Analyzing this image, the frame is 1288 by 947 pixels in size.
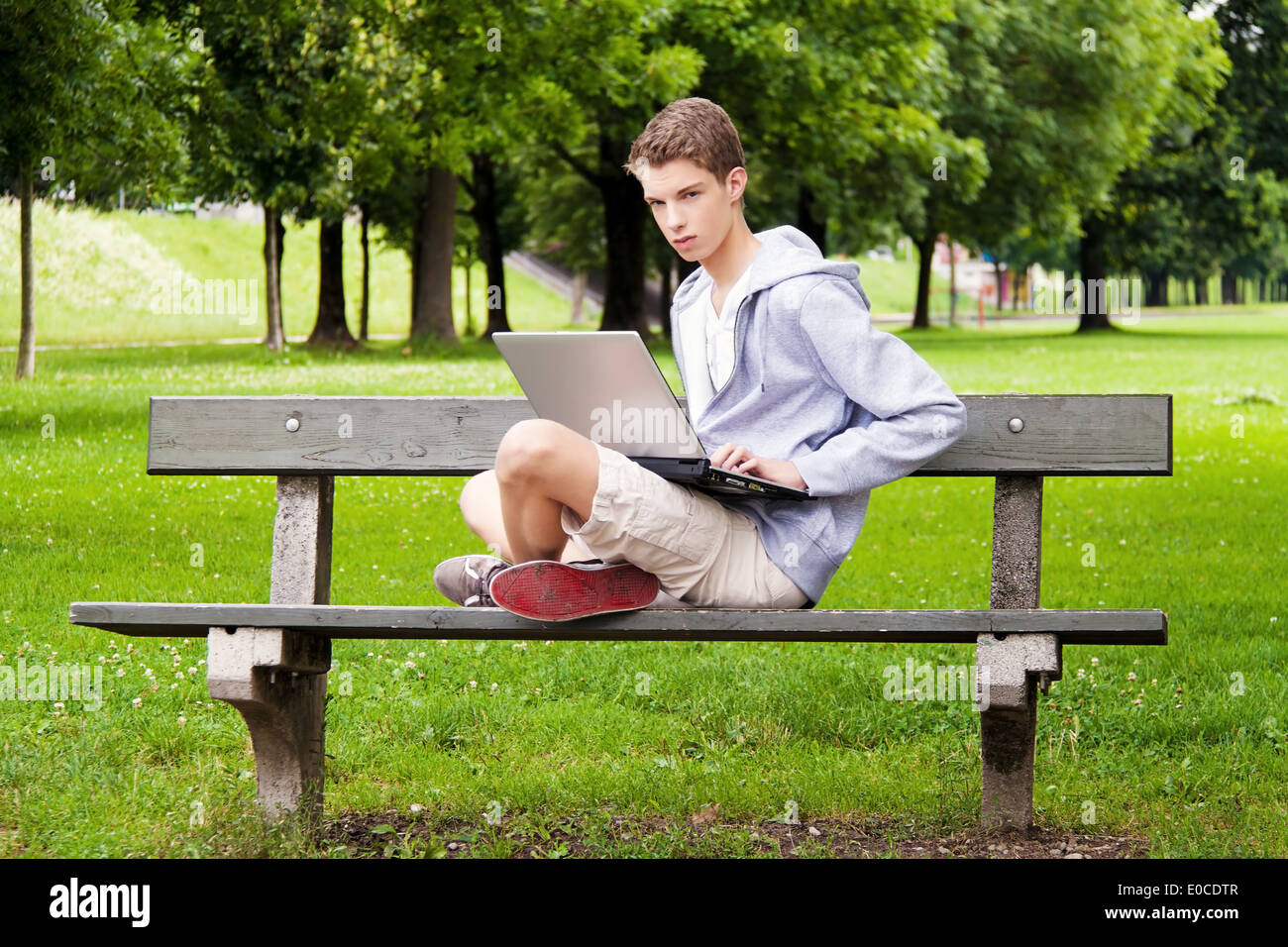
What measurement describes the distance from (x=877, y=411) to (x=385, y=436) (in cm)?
127

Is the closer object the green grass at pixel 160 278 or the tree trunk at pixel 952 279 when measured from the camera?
the green grass at pixel 160 278

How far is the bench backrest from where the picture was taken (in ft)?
12.2

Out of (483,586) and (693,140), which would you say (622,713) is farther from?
(693,140)

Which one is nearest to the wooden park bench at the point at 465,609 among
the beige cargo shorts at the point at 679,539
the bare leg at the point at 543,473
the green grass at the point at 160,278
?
the beige cargo shorts at the point at 679,539

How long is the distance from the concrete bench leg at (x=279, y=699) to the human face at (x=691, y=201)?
1.30 metres

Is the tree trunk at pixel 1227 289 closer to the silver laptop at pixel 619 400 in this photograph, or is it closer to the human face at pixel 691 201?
the human face at pixel 691 201

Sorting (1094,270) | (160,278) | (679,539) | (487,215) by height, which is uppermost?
(1094,270)

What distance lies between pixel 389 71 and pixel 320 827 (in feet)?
58.3

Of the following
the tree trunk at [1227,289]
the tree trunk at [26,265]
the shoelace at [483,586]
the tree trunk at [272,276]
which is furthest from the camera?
the tree trunk at [1227,289]

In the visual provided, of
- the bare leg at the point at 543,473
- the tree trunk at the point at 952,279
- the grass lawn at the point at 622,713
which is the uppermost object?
the tree trunk at the point at 952,279

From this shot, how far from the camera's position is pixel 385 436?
12.8ft

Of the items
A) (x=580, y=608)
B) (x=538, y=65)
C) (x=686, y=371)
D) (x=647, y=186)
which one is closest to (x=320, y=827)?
(x=580, y=608)

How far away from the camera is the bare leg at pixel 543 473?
3.18 metres

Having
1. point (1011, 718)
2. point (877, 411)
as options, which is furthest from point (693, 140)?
point (1011, 718)
